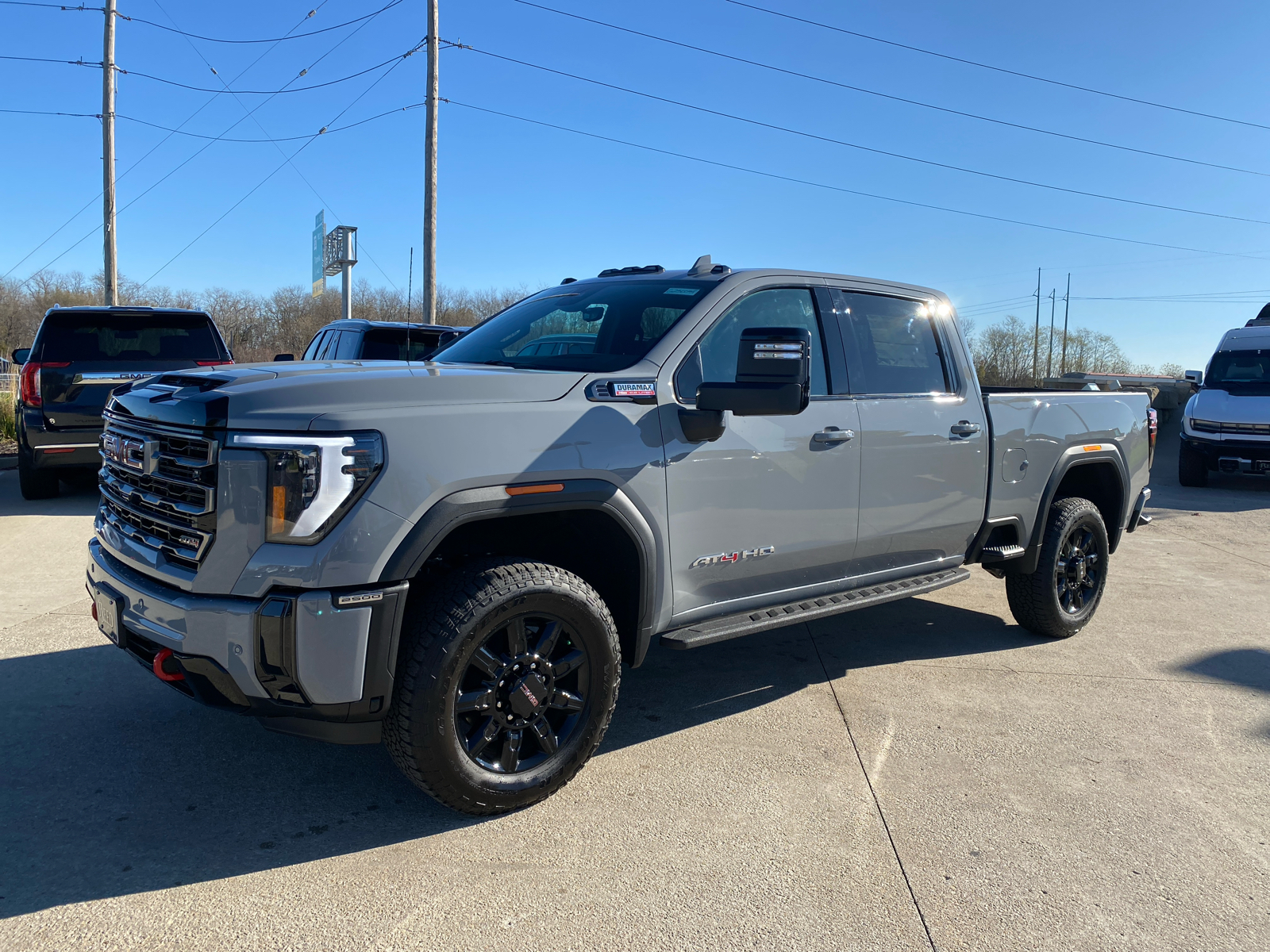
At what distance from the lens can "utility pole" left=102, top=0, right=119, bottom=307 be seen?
20.9 meters

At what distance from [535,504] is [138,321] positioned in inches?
286

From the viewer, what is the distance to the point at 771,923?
105 inches

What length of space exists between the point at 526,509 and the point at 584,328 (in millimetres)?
1312

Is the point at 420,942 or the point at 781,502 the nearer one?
the point at 420,942

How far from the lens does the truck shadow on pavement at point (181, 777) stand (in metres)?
2.91

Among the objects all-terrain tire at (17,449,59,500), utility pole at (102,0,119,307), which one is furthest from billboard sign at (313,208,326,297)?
all-terrain tire at (17,449,59,500)

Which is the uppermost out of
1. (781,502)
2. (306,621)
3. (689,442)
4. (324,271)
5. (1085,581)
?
(324,271)

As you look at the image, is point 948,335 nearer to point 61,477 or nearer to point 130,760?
point 130,760

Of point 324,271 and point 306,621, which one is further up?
point 324,271

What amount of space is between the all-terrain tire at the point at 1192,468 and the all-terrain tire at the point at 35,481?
582 inches

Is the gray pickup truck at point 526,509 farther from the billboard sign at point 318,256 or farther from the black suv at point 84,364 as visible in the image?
the billboard sign at point 318,256

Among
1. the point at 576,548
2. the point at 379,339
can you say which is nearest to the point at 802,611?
the point at 576,548

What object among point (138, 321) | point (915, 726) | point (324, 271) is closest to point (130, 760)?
point (915, 726)

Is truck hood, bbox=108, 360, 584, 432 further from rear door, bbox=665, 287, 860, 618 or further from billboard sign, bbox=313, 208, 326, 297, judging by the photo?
billboard sign, bbox=313, 208, 326, 297
